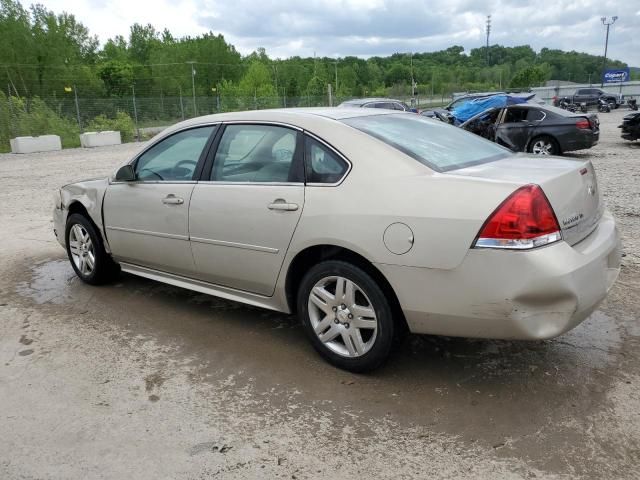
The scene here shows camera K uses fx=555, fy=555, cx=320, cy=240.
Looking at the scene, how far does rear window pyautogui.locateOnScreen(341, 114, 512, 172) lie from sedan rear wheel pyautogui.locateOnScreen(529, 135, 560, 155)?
32.4 ft

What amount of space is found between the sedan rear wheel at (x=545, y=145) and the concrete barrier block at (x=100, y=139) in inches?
800

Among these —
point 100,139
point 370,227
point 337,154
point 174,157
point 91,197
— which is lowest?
point 100,139

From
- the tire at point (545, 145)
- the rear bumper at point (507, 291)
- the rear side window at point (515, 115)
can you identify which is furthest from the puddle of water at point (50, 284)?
the rear side window at point (515, 115)

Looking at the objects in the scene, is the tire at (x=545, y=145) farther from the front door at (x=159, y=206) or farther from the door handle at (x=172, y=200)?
the door handle at (x=172, y=200)

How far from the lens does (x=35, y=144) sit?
24062mm

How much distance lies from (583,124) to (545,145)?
959mm

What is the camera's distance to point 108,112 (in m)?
30.6

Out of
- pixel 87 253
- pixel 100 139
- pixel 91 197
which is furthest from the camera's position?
pixel 100 139

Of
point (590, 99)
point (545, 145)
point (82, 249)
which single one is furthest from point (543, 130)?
point (590, 99)

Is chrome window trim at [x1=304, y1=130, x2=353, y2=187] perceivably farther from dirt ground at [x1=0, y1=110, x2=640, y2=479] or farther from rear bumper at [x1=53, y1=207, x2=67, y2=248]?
rear bumper at [x1=53, y1=207, x2=67, y2=248]

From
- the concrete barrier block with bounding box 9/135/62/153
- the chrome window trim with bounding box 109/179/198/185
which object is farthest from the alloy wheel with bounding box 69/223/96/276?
the concrete barrier block with bounding box 9/135/62/153

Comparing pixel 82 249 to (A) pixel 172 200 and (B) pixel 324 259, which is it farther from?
(B) pixel 324 259

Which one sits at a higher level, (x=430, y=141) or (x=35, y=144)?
(x=430, y=141)

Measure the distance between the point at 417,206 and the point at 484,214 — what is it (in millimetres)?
353
